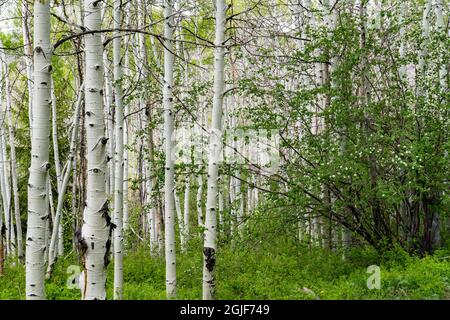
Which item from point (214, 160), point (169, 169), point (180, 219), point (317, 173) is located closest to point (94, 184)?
point (214, 160)

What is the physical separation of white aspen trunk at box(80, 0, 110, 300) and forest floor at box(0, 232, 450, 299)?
10.7 ft

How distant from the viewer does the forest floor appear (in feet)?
21.5

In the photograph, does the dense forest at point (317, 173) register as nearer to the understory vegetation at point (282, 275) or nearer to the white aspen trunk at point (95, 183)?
the understory vegetation at point (282, 275)

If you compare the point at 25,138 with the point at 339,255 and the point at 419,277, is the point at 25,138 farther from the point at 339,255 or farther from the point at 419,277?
the point at 419,277

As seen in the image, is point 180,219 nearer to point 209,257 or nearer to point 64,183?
point 64,183

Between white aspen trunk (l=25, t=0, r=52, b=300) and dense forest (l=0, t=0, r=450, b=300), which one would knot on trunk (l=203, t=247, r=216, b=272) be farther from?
white aspen trunk (l=25, t=0, r=52, b=300)

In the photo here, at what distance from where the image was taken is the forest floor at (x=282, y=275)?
259 inches

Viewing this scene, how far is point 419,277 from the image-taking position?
6676 millimetres

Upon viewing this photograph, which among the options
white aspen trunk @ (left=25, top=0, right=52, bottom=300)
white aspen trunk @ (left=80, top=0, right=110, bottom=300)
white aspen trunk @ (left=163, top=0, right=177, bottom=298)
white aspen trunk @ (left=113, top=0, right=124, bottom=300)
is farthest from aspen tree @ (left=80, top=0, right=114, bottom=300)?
white aspen trunk @ (left=113, top=0, right=124, bottom=300)

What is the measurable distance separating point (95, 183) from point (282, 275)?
6096mm

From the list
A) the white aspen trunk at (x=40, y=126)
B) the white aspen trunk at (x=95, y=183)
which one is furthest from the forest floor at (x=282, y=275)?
the white aspen trunk at (x=95, y=183)

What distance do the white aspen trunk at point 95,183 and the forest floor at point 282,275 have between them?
3259mm

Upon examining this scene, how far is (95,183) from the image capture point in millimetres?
3510
